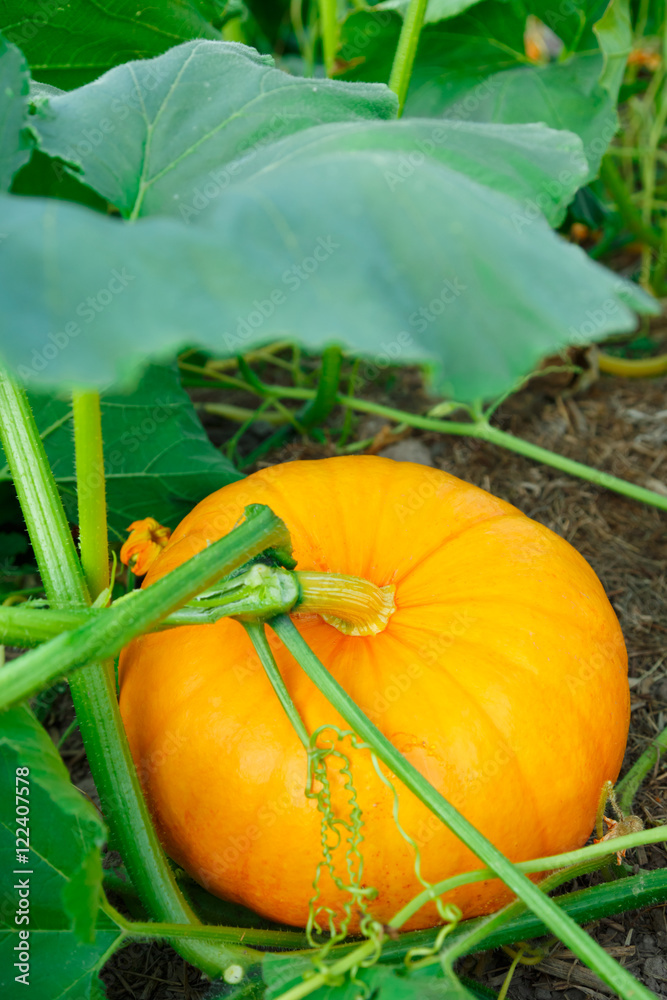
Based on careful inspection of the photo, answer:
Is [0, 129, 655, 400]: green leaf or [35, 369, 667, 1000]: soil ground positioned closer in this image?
[0, 129, 655, 400]: green leaf

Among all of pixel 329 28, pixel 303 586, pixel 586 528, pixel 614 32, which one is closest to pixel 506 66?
pixel 614 32

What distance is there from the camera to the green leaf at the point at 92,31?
4.20ft

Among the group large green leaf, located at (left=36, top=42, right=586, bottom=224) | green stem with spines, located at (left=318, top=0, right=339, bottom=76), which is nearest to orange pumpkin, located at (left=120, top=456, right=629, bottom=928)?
large green leaf, located at (left=36, top=42, right=586, bottom=224)

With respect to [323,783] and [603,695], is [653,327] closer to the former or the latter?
[603,695]

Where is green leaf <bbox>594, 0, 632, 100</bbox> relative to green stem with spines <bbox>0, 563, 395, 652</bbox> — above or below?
above

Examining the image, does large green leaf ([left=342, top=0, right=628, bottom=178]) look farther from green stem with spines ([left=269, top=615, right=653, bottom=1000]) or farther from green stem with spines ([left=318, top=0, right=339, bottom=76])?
green stem with spines ([left=269, top=615, right=653, bottom=1000])

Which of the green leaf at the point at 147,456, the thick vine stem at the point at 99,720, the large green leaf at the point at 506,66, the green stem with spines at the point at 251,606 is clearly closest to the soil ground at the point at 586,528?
the thick vine stem at the point at 99,720

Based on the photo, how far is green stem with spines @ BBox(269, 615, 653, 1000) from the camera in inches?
27.1

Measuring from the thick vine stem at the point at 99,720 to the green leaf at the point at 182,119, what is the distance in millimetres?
256

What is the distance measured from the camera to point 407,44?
134cm

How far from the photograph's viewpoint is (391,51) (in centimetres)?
167

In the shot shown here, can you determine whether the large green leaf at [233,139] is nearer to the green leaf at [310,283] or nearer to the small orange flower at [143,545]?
the green leaf at [310,283]

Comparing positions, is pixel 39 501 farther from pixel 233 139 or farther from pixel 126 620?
pixel 233 139

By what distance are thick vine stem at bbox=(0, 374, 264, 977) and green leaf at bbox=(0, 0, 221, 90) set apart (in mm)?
685
